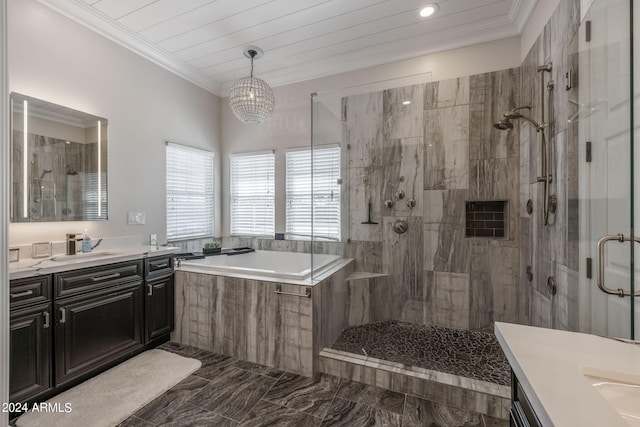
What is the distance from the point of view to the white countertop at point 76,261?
169 cm

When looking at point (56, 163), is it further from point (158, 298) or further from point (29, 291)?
point (158, 298)

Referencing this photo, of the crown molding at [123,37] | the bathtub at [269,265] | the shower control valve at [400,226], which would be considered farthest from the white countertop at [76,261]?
the shower control valve at [400,226]

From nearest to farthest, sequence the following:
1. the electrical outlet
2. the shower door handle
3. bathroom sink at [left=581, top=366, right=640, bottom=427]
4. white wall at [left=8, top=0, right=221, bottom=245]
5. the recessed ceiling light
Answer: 1. bathroom sink at [left=581, top=366, right=640, bottom=427]
2. the shower door handle
3. white wall at [left=8, top=0, right=221, bottom=245]
4. the recessed ceiling light
5. the electrical outlet

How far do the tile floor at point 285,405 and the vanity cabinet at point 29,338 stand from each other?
63 cm

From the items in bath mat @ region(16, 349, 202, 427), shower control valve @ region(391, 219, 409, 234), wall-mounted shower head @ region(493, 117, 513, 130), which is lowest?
bath mat @ region(16, 349, 202, 427)

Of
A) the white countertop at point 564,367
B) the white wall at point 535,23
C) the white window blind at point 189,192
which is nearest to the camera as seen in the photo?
the white countertop at point 564,367

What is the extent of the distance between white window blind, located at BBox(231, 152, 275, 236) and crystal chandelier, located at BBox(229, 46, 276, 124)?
0.92m

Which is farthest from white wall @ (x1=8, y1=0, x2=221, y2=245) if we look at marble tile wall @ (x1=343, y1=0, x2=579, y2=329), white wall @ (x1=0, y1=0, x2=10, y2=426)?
marble tile wall @ (x1=343, y1=0, x2=579, y2=329)

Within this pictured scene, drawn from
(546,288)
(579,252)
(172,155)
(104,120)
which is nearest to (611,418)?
(579,252)

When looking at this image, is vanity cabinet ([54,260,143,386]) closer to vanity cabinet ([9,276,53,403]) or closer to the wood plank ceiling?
vanity cabinet ([9,276,53,403])

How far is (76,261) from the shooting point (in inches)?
76.1

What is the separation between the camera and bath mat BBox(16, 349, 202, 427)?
1641 millimetres

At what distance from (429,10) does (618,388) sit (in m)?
2.78

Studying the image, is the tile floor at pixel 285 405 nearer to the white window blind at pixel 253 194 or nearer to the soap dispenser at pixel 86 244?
the soap dispenser at pixel 86 244
